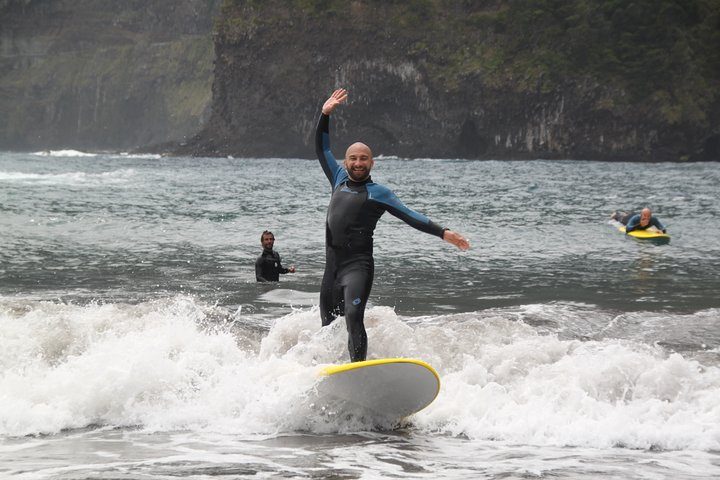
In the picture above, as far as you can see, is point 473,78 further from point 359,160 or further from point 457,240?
point 457,240

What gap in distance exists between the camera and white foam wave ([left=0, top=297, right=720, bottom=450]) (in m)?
8.66

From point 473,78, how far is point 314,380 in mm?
119905

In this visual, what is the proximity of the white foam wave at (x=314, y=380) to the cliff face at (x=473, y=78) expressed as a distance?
102899 millimetres

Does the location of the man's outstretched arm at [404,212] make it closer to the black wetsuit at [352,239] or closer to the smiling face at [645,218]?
the black wetsuit at [352,239]

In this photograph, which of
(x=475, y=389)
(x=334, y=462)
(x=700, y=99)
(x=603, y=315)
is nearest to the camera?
(x=334, y=462)

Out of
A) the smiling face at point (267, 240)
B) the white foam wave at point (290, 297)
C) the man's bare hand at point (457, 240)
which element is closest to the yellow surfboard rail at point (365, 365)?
the man's bare hand at point (457, 240)

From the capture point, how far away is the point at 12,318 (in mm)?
11602

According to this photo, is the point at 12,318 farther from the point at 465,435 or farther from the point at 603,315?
the point at 603,315

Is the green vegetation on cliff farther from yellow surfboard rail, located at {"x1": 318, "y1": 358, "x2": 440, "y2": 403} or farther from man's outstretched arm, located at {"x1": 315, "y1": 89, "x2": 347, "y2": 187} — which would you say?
yellow surfboard rail, located at {"x1": 318, "y1": 358, "x2": 440, "y2": 403}

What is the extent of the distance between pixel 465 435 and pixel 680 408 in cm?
203

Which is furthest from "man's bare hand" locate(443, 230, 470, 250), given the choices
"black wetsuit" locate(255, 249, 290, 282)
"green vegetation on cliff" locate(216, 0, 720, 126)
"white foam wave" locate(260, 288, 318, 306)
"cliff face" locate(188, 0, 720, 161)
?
"green vegetation on cliff" locate(216, 0, 720, 126)

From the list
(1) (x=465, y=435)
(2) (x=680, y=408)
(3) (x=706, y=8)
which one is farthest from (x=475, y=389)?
(3) (x=706, y=8)

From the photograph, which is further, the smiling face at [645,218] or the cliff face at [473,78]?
the cliff face at [473,78]

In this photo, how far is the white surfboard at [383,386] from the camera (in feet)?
27.7
